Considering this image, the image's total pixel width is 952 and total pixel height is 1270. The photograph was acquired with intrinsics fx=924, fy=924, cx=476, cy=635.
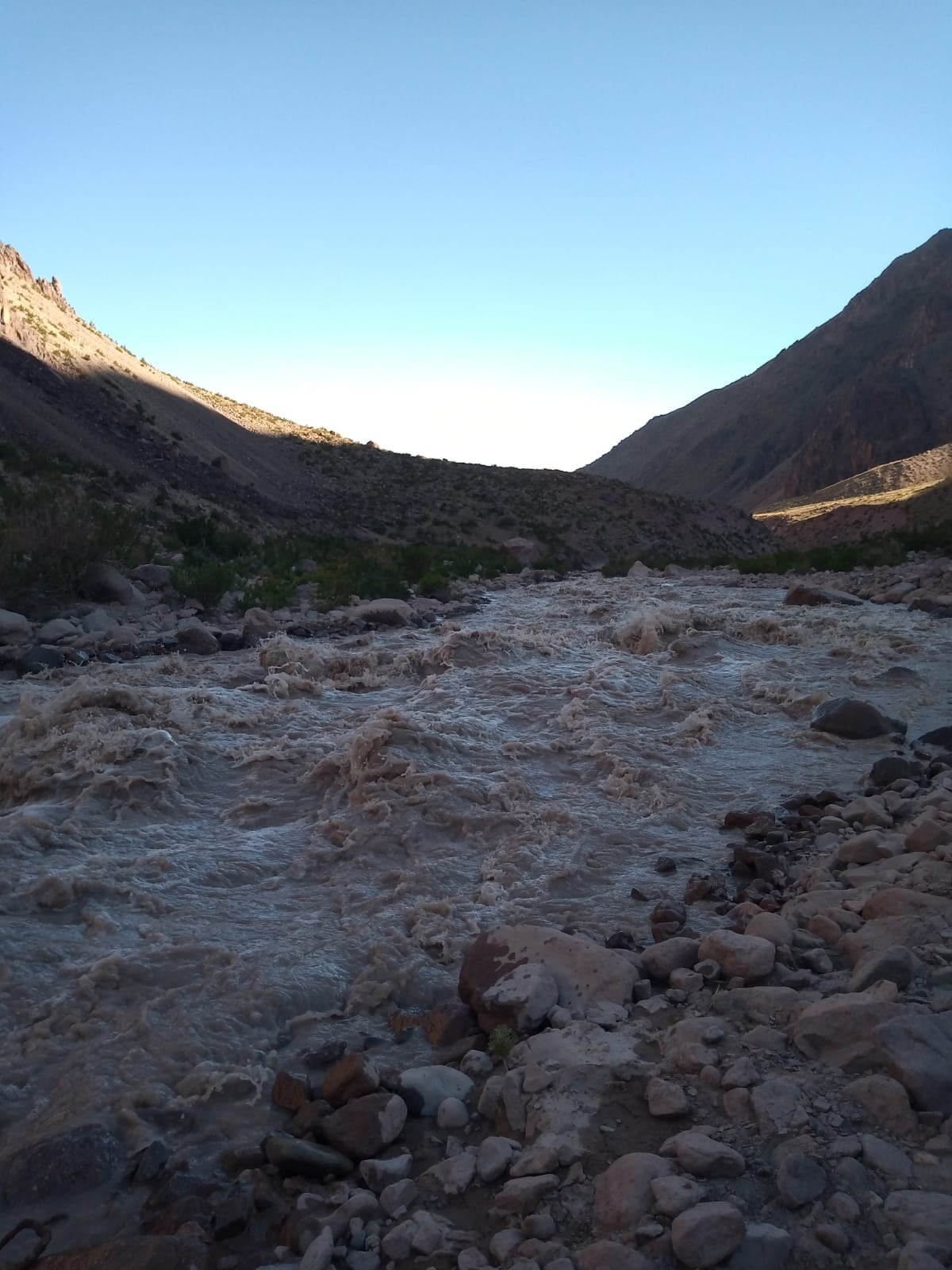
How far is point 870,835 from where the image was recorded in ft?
15.1

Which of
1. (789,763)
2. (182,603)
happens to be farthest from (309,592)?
(789,763)

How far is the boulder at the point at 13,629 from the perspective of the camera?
9.71 m

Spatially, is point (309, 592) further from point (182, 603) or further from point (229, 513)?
point (229, 513)

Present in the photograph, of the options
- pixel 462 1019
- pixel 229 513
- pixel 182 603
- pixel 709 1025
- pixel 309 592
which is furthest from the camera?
pixel 229 513

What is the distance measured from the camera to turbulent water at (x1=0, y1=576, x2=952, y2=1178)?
11.6ft

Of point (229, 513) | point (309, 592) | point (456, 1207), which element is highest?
point (229, 513)

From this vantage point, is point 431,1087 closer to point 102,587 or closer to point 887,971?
point 887,971

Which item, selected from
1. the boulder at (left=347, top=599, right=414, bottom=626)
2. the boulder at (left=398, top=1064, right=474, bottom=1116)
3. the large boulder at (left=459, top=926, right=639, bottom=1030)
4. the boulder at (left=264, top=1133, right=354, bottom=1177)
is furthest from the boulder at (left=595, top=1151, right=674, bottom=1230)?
the boulder at (left=347, top=599, right=414, bottom=626)

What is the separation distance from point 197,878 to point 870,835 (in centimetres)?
346

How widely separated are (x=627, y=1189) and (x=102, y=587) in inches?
427

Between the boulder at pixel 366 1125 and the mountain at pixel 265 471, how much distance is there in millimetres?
17756

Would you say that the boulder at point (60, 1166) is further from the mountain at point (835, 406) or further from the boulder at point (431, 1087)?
the mountain at point (835, 406)

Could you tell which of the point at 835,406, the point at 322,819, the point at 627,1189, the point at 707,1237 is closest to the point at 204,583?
the point at 322,819

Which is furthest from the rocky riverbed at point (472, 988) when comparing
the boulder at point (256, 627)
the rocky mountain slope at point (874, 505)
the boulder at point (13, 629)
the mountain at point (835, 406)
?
the mountain at point (835, 406)
